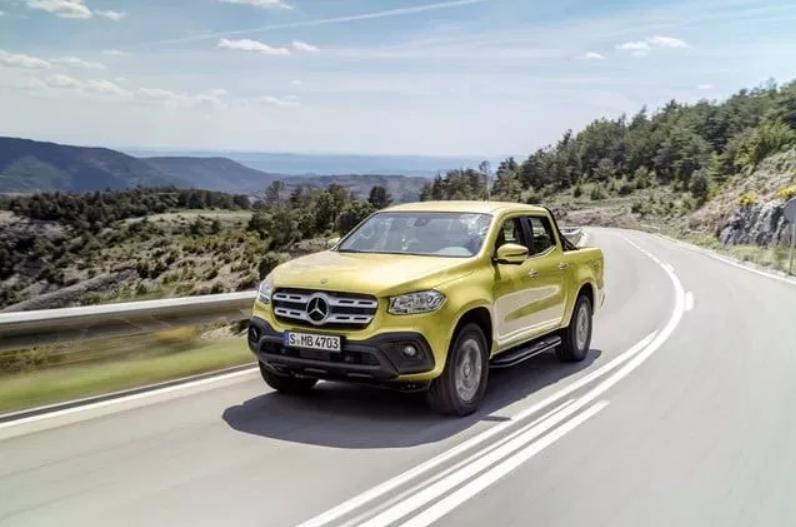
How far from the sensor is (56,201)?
79062 millimetres

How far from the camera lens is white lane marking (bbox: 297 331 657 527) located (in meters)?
4.56

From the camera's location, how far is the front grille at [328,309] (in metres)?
6.46

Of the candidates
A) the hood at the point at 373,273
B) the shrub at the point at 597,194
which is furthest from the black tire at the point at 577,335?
the shrub at the point at 597,194

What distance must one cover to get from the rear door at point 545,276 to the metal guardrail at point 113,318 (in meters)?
3.59

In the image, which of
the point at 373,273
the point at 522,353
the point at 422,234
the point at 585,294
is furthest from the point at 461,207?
the point at 585,294

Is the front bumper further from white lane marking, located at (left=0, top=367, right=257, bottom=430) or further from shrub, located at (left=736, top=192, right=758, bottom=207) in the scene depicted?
shrub, located at (left=736, top=192, right=758, bottom=207)

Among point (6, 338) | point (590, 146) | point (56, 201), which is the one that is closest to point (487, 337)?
point (6, 338)

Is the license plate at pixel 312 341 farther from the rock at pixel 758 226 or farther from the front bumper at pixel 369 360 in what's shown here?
the rock at pixel 758 226

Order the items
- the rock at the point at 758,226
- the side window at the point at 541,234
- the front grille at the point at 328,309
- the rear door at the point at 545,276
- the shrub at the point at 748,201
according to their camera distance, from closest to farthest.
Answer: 1. the front grille at the point at 328,309
2. the rear door at the point at 545,276
3. the side window at the point at 541,234
4. the rock at the point at 758,226
5. the shrub at the point at 748,201

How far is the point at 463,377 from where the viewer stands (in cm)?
696

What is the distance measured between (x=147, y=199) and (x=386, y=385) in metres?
106

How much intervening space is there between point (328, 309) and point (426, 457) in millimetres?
1493

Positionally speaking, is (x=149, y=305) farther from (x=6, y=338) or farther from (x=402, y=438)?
(x=402, y=438)

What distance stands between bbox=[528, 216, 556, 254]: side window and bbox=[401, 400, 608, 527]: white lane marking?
228 cm
